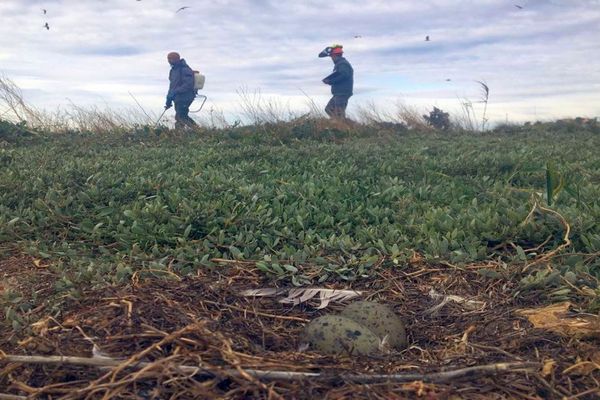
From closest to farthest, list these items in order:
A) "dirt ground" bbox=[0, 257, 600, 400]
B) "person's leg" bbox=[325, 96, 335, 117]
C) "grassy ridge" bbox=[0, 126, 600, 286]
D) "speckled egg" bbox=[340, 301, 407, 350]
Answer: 1. "dirt ground" bbox=[0, 257, 600, 400]
2. "speckled egg" bbox=[340, 301, 407, 350]
3. "grassy ridge" bbox=[0, 126, 600, 286]
4. "person's leg" bbox=[325, 96, 335, 117]

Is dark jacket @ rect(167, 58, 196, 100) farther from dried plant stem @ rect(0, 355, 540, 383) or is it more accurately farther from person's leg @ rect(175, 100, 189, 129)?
dried plant stem @ rect(0, 355, 540, 383)

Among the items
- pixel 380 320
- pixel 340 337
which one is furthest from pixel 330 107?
pixel 340 337

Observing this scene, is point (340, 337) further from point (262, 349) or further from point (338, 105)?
point (338, 105)

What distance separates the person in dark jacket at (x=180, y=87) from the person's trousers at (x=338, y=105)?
7.88ft

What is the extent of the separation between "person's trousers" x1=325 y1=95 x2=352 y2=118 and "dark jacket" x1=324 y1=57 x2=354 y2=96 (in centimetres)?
7

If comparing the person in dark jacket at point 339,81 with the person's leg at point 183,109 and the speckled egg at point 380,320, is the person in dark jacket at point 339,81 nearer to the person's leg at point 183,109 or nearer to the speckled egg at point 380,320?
the person's leg at point 183,109

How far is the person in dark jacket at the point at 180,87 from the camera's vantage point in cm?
1142

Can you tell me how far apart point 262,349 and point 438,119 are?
11560 millimetres

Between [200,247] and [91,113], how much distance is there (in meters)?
7.83

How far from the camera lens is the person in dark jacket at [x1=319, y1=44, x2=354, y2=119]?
12055 mm

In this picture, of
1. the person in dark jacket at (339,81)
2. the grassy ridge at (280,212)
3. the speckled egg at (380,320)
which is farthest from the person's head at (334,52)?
the speckled egg at (380,320)

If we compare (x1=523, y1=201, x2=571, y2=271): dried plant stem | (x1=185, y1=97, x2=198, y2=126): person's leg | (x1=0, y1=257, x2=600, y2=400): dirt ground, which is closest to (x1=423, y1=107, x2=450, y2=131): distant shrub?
(x1=185, y1=97, x2=198, y2=126): person's leg

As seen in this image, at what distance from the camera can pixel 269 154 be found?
6.99m

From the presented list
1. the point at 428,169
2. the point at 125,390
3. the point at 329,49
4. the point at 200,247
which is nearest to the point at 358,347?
the point at 125,390
